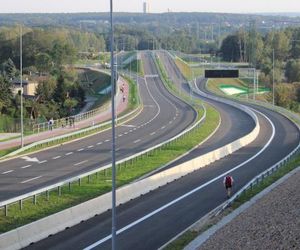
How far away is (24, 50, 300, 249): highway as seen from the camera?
2217 centimetres

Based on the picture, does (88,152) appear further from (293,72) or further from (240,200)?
(293,72)

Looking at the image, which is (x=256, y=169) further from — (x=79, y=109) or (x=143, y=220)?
(x=79, y=109)

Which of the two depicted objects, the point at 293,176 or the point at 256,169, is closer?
the point at 293,176

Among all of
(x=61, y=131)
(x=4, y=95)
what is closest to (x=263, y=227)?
(x=61, y=131)

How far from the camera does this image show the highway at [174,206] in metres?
22.2

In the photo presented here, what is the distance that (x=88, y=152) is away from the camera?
4478cm

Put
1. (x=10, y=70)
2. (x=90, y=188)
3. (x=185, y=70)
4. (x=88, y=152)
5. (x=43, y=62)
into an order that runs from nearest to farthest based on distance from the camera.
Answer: (x=90, y=188) < (x=88, y=152) < (x=10, y=70) < (x=43, y=62) < (x=185, y=70)

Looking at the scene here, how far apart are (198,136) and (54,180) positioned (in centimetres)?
2144

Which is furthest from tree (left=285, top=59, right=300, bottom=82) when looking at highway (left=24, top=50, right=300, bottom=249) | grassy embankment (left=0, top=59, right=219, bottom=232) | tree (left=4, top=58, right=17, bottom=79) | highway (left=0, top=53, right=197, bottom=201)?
grassy embankment (left=0, top=59, right=219, bottom=232)

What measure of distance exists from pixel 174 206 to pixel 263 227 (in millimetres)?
7096

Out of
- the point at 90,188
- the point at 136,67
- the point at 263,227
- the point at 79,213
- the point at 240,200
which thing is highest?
the point at 263,227

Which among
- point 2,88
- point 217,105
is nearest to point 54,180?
point 2,88

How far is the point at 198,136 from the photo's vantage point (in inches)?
2124

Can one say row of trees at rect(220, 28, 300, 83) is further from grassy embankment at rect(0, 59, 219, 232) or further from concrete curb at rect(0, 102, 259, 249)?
concrete curb at rect(0, 102, 259, 249)
